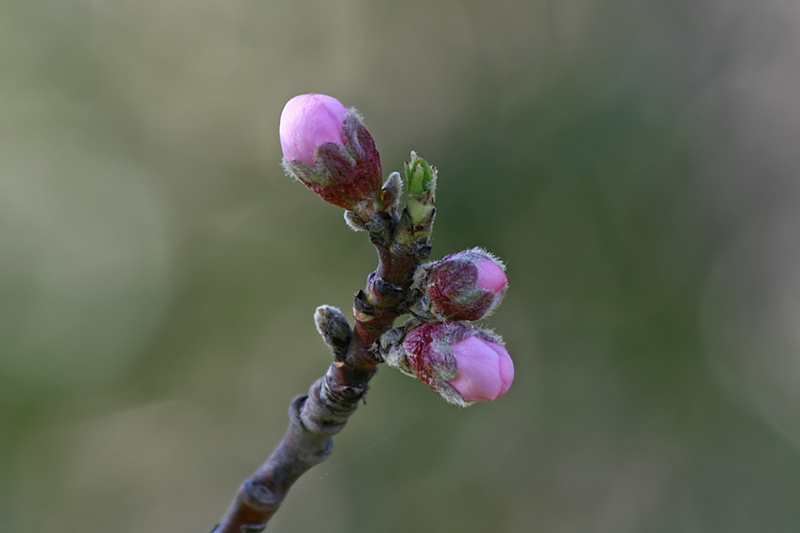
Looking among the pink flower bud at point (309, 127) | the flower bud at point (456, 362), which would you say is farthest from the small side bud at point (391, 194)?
the flower bud at point (456, 362)

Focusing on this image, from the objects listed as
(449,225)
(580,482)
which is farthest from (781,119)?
(580,482)

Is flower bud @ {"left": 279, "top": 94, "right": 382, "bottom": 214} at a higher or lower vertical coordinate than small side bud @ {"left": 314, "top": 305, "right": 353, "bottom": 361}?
higher

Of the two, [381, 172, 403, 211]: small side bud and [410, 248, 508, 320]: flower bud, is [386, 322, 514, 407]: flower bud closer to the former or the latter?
[410, 248, 508, 320]: flower bud

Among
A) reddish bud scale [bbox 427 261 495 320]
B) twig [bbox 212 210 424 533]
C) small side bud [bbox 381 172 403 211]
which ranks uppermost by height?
small side bud [bbox 381 172 403 211]

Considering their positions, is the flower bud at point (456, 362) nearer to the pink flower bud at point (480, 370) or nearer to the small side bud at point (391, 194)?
the pink flower bud at point (480, 370)

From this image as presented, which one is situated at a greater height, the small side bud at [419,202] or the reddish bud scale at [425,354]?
the small side bud at [419,202]

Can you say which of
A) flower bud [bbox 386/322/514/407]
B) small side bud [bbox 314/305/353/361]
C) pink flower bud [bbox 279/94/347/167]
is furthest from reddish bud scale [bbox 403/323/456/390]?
pink flower bud [bbox 279/94/347/167]

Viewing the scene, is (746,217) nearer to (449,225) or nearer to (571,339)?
(571,339)

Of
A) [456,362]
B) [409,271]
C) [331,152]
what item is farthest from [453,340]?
[331,152]
